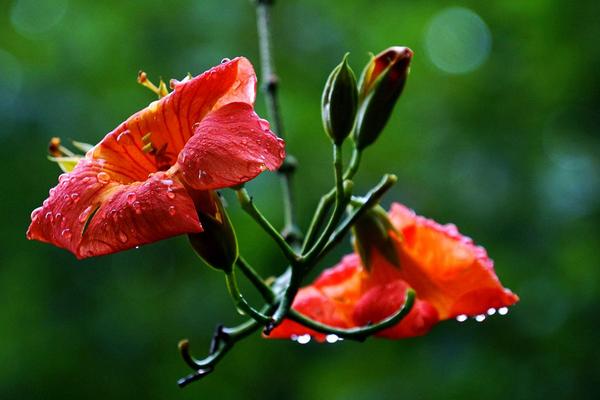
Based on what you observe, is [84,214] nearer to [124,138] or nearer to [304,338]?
[124,138]

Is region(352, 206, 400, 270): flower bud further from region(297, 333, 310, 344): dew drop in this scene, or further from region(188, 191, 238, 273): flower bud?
region(188, 191, 238, 273): flower bud

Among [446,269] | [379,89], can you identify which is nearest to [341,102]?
[379,89]

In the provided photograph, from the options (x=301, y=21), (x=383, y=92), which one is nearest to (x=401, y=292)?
(x=383, y=92)

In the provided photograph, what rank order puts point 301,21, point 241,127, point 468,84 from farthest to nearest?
point 301,21 < point 468,84 < point 241,127

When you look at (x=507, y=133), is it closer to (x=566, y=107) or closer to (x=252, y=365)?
(x=566, y=107)

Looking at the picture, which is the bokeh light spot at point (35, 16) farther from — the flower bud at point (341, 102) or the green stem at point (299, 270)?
the green stem at point (299, 270)
